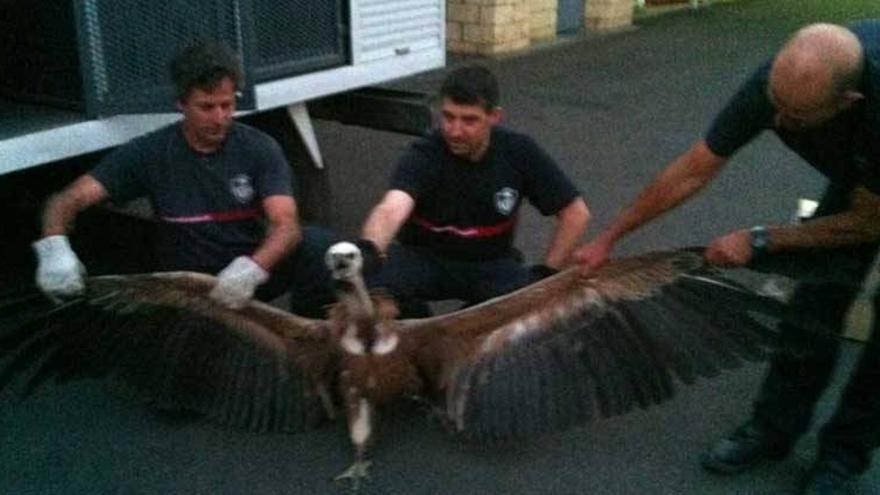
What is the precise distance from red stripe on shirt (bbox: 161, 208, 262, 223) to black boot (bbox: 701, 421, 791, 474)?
1.83 metres

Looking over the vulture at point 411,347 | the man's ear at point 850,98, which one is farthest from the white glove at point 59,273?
the man's ear at point 850,98

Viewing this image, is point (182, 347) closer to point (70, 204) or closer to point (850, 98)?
point (70, 204)

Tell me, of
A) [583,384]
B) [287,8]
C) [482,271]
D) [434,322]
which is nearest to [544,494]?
[583,384]

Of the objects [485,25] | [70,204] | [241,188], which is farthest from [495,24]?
[70,204]

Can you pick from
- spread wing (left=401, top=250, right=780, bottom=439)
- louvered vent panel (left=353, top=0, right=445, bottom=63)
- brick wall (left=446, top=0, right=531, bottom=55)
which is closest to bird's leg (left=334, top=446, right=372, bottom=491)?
spread wing (left=401, top=250, right=780, bottom=439)

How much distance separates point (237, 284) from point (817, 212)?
1.81 m

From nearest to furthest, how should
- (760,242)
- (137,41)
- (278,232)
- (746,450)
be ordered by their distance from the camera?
(760,242), (746,450), (278,232), (137,41)

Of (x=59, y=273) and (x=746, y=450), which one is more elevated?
(x=59, y=273)

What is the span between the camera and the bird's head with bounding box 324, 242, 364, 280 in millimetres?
2525

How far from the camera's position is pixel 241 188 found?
336cm

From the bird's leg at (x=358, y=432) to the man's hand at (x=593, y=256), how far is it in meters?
0.84

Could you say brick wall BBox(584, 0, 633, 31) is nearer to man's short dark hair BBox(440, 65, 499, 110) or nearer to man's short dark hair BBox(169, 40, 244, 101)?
man's short dark hair BBox(440, 65, 499, 110)

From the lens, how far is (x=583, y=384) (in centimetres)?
291

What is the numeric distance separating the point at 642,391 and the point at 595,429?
0.44 m
